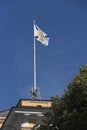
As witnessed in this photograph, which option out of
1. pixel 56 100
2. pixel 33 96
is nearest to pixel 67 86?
pixel 56 100

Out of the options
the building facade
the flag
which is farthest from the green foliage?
the flag

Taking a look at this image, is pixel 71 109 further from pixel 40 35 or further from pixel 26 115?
pixel 40 35

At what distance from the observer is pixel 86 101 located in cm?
4541

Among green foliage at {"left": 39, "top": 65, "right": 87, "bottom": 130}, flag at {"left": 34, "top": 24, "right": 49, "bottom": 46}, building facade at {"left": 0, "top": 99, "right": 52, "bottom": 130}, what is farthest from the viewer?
flag at {"left": 34, "top": 24, "right": 49, "bottom": 46}

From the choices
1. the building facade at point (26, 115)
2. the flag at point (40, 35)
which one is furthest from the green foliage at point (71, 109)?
the flag at point (40, 35)

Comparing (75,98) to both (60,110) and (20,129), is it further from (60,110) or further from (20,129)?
(20,129)

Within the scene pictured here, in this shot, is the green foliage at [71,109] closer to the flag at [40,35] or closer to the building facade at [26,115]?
the building facade at [26,115]

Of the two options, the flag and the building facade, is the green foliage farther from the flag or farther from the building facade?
the flag

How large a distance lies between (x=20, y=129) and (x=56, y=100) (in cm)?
1294

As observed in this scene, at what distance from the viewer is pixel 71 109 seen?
4644 cm

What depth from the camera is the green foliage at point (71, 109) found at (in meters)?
44.4

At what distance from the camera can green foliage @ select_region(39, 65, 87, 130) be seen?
4444cm

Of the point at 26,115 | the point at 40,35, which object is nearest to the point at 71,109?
the point at 26,115

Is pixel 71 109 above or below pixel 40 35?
below
